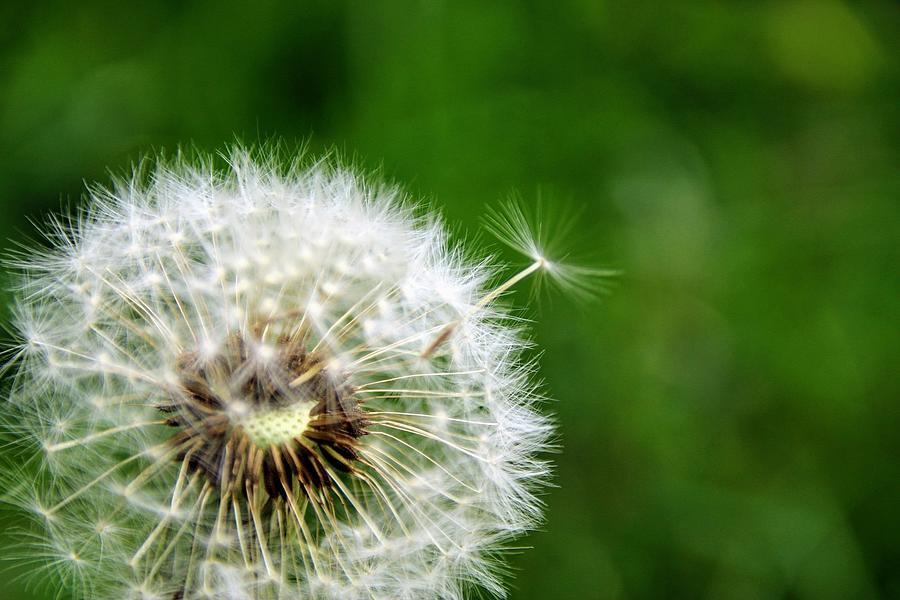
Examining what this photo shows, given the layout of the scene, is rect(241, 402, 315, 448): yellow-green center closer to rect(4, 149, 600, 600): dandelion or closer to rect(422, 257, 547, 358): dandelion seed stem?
rect(4, 149, 600, 600): dandelion

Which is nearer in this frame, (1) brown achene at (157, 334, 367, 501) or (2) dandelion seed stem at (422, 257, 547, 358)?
(1) brown achene at (157, 334, 367, 501)

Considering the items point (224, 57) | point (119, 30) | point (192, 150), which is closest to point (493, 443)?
point (192, 150)

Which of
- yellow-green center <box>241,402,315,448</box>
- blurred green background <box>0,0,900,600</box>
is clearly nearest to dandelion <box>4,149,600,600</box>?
yellow-green center <box>241,402,315,448</box>

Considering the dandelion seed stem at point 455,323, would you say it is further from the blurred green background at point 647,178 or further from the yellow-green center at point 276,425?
the blurred green background at point 647,178

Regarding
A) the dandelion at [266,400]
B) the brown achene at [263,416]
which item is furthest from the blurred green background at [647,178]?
the brown achene at [263,416]

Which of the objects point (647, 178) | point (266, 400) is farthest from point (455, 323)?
point (647, 178)

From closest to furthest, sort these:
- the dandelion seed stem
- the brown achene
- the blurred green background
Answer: the brown achene < the dandelion seed stem < the blurred green background

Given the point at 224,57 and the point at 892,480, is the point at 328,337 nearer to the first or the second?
the point at 224,57
